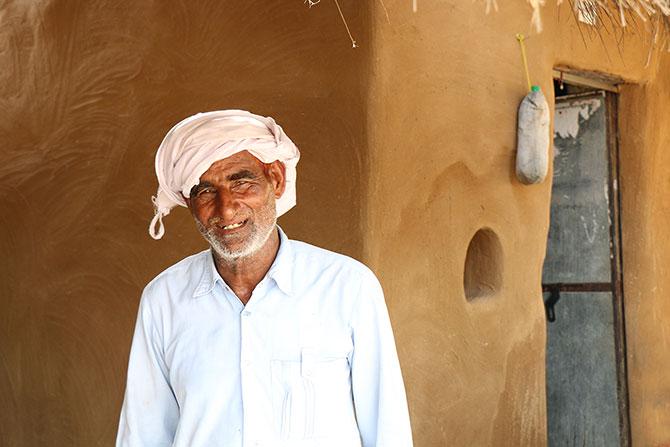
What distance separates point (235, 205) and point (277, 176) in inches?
7.6

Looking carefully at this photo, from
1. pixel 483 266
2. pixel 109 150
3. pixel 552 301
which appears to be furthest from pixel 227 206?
pixel 552 301

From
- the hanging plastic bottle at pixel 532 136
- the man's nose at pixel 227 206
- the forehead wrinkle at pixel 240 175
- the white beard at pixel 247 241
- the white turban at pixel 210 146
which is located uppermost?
the hanging plastic bottle at pixel 532 136

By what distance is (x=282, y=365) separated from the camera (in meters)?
2.23

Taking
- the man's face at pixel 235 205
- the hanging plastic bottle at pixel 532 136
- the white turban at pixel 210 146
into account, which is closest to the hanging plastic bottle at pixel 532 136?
the hanging plastic bottle at pixel 532 136

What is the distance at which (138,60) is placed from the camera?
413cm

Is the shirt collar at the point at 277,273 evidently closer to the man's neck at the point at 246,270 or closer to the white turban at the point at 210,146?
the man's neck at the point at 246,270

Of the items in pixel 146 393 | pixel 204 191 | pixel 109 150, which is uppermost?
pixel 109 150

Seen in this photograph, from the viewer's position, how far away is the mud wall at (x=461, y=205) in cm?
366

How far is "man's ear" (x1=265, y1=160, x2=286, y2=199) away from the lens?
2.56 metres

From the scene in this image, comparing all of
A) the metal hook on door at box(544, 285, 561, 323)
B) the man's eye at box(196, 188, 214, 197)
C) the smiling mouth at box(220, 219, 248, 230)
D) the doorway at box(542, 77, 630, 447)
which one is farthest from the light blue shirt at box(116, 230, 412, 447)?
the metal hook on door at box(544, 285, 561, 323)

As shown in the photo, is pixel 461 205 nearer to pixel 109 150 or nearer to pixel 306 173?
pixel 306 173

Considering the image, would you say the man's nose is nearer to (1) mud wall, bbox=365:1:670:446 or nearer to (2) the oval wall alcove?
(1) mud wall, bbox=365:1:670:446

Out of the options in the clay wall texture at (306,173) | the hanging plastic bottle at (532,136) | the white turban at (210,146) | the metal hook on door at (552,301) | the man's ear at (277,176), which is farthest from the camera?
the metal hook on door at (552,301)

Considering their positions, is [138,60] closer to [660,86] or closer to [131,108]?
[131,108]
